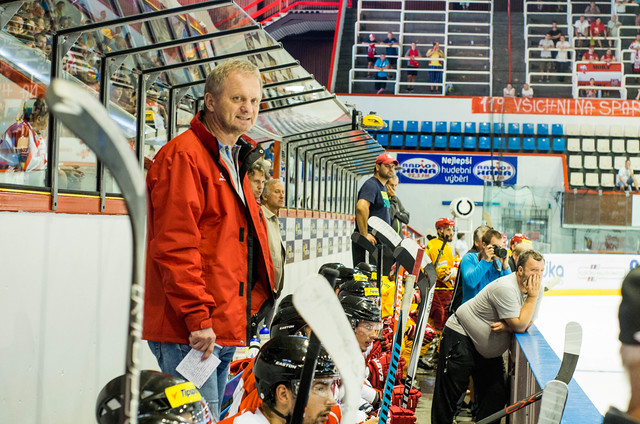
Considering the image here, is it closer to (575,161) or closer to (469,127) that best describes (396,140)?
(469,127)

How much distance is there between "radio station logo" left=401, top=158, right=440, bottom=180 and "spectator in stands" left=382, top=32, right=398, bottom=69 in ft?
12.7

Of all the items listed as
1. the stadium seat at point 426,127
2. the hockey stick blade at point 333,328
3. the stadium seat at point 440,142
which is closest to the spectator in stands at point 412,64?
the stadium seat at point 426,127

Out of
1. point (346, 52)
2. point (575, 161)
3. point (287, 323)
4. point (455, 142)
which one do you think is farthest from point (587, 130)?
point (287, 323)

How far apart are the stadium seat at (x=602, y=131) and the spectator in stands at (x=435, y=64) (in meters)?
4.00

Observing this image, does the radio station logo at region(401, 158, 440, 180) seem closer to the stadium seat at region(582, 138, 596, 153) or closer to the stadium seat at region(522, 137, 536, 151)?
the stadium seat at region(522, 137, 536, 151)

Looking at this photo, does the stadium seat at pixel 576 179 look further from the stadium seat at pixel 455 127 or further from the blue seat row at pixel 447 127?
the stadium seat at pixel 455 127

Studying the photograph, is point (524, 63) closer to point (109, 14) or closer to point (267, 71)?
point (267, 71)

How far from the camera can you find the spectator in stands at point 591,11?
2072 cm

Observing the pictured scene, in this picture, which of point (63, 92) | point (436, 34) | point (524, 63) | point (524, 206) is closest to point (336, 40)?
point (436, 34)

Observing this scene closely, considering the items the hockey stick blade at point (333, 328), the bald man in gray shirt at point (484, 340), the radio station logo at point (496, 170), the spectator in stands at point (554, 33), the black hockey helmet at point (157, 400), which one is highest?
the spectator in stands at point (554, 33)

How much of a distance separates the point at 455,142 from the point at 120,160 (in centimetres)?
1676

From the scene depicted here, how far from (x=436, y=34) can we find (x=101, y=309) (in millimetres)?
19025

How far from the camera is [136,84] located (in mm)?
3379

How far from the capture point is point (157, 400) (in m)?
1.28
